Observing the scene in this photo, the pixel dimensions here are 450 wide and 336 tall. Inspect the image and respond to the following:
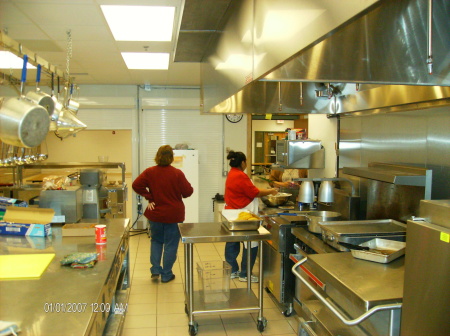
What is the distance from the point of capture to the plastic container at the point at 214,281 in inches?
137

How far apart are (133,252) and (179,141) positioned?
7.63 ft

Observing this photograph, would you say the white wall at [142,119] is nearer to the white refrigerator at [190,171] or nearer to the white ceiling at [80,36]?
the white refrigerator at [190,171]

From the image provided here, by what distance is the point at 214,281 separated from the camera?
11.5 feet

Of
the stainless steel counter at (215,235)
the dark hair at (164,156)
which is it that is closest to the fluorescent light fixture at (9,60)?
the dark hair at (164,156)

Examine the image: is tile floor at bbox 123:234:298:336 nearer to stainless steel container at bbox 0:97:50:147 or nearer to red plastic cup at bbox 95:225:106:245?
red plastic cup at bbox 95:225:106:245

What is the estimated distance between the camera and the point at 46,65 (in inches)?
119

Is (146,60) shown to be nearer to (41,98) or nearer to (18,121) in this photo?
(41,98)

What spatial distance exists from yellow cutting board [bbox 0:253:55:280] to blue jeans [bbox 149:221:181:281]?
199 centimetres

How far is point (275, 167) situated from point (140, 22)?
221cm

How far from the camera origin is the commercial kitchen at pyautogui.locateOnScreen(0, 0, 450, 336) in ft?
5.33

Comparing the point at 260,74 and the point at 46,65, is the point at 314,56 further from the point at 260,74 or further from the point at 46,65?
the point at 46,65

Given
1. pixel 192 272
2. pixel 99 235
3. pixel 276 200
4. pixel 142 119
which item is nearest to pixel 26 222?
pixel 99 235

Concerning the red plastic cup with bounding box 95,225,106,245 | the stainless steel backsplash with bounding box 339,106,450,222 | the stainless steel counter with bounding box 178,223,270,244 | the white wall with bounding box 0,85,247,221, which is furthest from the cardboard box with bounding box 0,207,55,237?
the white wall with bounding box 0,85,247,221

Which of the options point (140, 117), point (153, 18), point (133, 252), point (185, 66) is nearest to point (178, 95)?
point (140, 117)
